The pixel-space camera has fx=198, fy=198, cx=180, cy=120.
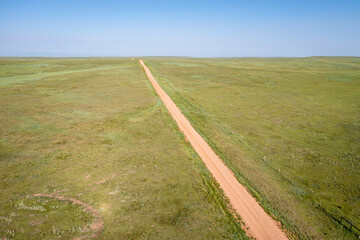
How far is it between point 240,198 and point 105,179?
11797 mm

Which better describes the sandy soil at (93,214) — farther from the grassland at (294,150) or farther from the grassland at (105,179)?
the grassland at (294,150)

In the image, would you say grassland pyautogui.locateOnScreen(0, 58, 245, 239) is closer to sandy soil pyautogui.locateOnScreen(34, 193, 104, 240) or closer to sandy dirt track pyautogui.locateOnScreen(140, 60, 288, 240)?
sandy soil pyautogui.locateOnScreen(34, 193, 104, 240)

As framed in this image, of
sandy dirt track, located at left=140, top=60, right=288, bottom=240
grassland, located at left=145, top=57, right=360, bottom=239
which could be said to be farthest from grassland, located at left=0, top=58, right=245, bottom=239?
grassland, located at left=145, top=57, right=360, bottom=239

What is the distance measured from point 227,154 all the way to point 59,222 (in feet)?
54.4

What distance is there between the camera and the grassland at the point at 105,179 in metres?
13.0

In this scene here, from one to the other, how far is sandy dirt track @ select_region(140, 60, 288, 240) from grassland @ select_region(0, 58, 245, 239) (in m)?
0.92

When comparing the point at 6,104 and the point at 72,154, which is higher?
the point at 6,104

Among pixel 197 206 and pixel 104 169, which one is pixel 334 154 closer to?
pixel 197 206

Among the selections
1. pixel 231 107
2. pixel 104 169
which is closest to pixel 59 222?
pixel 104 169

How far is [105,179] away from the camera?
17.9 m

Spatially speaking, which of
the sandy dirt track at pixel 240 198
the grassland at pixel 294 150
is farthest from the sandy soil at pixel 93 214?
the grassland at pixel 294 150

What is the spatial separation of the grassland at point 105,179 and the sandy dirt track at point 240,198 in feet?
3.01

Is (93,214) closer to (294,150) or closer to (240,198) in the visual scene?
(240,198)

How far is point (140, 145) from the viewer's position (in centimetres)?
2447
